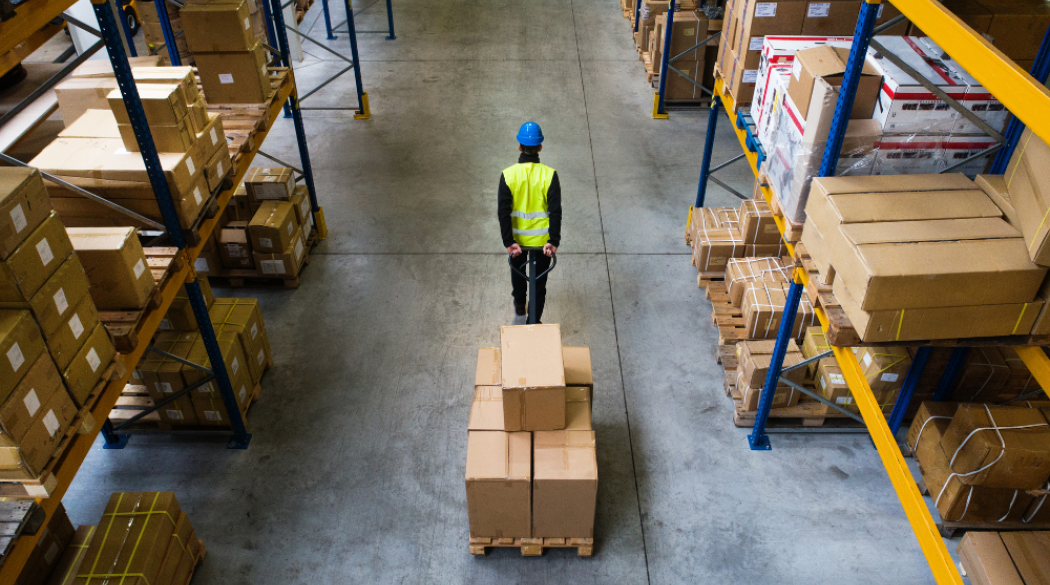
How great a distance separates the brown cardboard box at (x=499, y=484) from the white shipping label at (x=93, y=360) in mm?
2300

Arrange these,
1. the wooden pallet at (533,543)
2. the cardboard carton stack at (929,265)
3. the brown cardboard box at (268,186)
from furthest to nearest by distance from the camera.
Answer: the brown cardboard box at (268,186) < the wooden pallet at (533,543) < the cardboard carton stack at (929,265)

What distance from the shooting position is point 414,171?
9812mm

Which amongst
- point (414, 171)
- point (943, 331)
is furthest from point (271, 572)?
point (414, 171)

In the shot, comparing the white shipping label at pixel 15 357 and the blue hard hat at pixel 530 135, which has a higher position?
the white shipping label at pixel 15 357

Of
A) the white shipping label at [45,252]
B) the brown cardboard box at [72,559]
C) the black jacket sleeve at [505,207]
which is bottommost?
the brown cardboard box at [72,559]

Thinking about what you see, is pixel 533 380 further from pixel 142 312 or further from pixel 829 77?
pixel 829 77

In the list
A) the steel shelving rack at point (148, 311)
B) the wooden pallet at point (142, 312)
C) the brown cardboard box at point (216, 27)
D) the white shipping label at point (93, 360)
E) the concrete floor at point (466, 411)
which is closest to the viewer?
the steel shelving rack at point (148, 311)

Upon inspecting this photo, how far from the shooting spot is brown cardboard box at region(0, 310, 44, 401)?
10.2 ft

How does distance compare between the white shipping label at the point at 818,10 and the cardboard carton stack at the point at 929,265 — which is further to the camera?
the white shipping label at the point at 818,10

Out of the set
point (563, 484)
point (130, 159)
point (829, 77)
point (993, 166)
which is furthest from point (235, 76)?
point (993, 166)

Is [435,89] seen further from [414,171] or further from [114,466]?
[114,466]

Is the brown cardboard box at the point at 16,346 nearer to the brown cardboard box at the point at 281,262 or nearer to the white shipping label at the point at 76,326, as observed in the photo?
the white shipping label at the point at 76,326

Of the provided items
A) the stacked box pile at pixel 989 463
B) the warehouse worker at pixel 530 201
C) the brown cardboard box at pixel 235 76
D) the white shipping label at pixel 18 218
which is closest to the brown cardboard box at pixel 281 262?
the brown cardboard box at pixel 235 76

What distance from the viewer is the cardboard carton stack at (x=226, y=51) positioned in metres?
6.54
